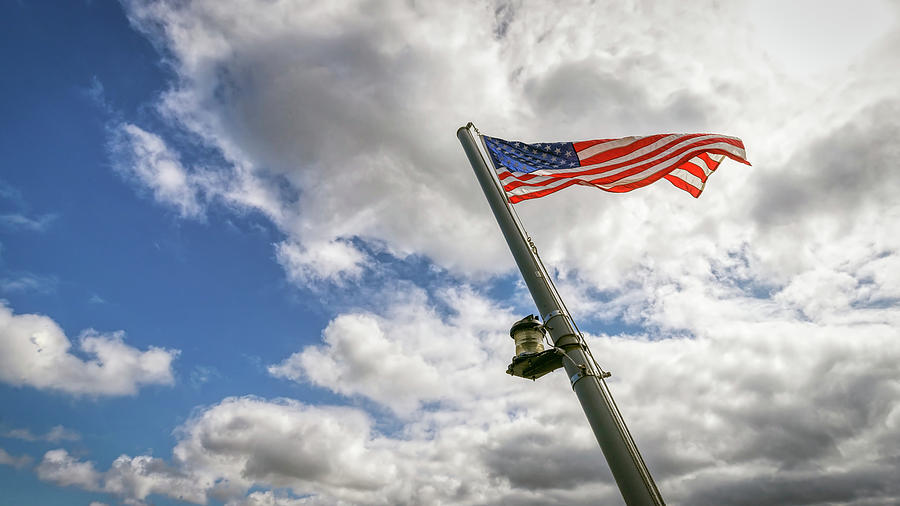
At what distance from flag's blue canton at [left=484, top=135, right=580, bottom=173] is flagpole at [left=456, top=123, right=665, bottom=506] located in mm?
2038

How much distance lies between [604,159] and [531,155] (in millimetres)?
1801

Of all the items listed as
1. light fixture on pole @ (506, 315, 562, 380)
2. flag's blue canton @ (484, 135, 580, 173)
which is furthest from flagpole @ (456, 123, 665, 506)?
flag's blue canton @ (484, 135, 580, 173)

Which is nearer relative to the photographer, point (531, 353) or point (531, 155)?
point (531, 353)

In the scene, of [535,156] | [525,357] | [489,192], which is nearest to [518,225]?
[489,192]

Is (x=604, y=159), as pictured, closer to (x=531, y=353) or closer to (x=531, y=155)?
(x=531, y=155)

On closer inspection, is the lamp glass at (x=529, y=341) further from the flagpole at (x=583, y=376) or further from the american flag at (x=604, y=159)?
the american flag at (x=604, y=159)

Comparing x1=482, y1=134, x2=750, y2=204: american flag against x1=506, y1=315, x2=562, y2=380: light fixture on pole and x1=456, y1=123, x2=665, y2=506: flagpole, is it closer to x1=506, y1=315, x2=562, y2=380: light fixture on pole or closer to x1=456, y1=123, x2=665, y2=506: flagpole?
x1=456, y1=123, x2=665, y2=506: flagpole

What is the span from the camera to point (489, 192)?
391 inches

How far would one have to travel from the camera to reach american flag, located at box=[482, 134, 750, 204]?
11.6 meters

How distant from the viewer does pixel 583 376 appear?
24.1 ft

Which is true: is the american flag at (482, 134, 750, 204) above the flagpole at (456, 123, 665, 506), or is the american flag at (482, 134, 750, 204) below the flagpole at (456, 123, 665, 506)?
above

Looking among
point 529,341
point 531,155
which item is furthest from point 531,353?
point 531,155

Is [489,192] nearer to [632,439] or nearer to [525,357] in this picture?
[525,357]

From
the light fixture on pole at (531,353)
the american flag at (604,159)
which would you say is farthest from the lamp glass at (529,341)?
the american flag at (604,159)
